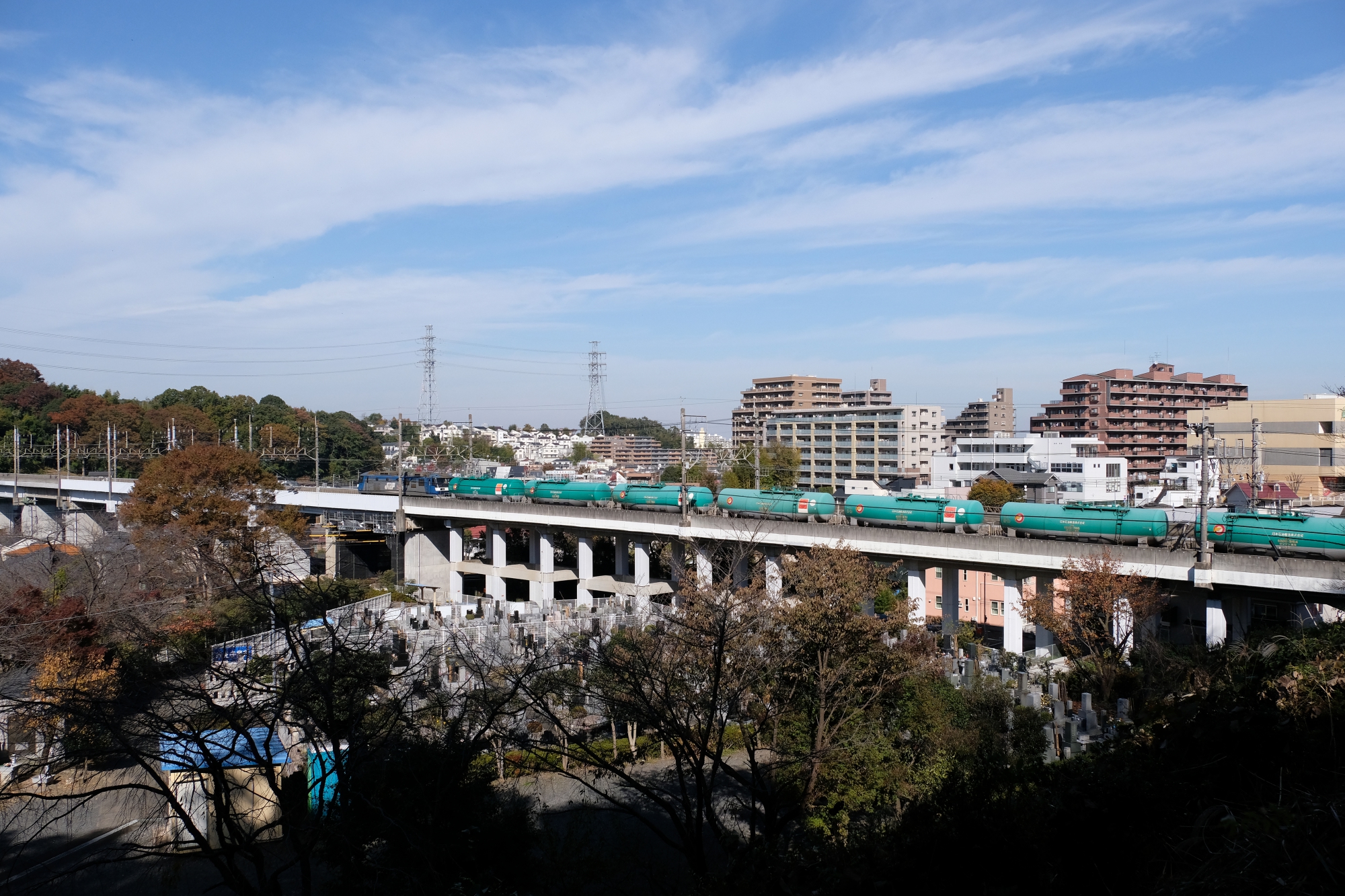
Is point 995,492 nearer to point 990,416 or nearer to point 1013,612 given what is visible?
point 1013,612

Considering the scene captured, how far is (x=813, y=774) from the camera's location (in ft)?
39.7

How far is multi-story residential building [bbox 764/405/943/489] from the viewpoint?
2852 inches

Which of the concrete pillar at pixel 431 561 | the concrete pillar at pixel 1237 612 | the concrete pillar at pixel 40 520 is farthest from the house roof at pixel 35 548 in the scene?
the concrete pillar at pixel 1237 612

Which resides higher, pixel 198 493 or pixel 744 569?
pixel 198 493

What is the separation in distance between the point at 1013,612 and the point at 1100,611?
460 cm

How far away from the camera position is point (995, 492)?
147ft

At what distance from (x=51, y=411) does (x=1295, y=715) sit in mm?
87030

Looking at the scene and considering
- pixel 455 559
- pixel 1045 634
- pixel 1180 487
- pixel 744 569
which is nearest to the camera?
pixel 1045 634

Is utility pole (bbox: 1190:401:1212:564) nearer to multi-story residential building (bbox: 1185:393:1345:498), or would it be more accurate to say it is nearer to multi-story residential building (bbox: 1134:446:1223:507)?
multi-story residential building (bbox: 1134:446:1223:507)

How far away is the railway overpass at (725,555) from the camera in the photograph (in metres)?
19.8

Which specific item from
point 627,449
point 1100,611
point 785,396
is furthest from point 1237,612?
point 627,449

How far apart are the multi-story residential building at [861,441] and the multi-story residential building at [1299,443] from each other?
21.7m

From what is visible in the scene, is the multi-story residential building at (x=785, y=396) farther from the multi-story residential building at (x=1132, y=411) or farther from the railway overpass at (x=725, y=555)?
the railway overpass at (x=725, y=555)

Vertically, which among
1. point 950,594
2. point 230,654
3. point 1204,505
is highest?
point 1204,505
